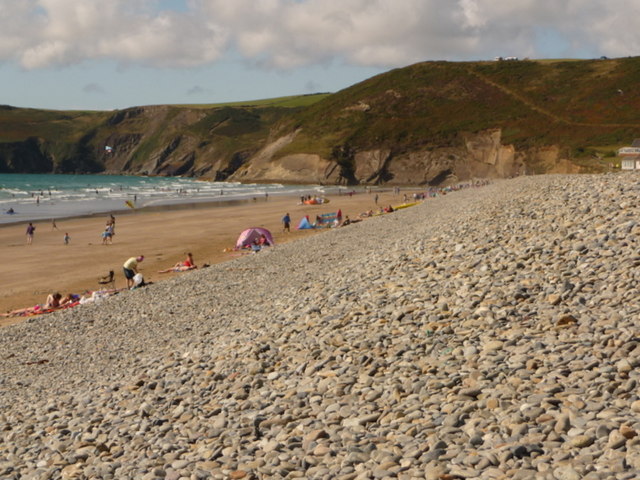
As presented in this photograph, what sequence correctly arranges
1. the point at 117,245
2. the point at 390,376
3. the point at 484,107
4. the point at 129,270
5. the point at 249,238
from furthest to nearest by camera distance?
the point at 484,107
the point at 117,245
the point at 249,238
the point at 129,270
the point at 390,376

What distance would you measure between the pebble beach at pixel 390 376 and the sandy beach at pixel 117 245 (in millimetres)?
11745

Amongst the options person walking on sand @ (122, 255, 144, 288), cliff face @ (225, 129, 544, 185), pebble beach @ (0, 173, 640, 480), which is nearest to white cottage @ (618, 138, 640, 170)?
cliff face @ (225, 129, 544, 185)

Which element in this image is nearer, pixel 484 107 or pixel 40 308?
pixel 40 308

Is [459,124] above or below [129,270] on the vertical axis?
above

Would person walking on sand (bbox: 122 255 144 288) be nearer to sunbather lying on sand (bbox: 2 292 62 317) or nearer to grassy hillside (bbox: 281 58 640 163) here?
sunbather lying on sand (bbox: 2 292 62 317)

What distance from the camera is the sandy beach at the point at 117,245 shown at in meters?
29.3

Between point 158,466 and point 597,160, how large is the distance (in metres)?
92.2

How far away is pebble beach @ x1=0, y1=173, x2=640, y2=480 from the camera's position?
7.22 metres

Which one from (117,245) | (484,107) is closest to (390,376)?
(117,245)

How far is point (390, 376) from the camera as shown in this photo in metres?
9.48

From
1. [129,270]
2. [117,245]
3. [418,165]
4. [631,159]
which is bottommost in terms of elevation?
[117,245]

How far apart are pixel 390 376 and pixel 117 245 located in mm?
36491

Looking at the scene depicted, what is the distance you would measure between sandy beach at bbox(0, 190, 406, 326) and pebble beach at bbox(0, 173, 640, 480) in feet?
38.5

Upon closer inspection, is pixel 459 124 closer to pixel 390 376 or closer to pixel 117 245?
pixel 117 245
